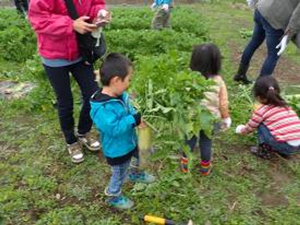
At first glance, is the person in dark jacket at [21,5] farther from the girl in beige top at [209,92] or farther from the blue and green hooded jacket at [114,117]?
the blue and green hooded jacket at [114,117]

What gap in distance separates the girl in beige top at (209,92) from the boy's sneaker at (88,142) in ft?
2.89

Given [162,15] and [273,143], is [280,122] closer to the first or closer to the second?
[273,143]

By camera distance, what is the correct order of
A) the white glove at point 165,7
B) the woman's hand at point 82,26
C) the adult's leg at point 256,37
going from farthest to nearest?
the white glove at point 165,7 < the adult's leg at point 256,37 < the woman's hand at point 82,26

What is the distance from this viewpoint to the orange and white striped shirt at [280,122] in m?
3.79

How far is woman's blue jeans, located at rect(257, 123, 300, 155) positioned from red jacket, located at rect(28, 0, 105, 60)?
1.89 m

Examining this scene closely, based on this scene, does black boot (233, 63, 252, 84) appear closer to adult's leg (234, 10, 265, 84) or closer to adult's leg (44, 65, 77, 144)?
adult's leg (234, 10, 265, 84)

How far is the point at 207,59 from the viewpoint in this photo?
3248 mm

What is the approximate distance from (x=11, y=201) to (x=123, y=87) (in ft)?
4.77

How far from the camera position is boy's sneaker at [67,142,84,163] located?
3865 mm

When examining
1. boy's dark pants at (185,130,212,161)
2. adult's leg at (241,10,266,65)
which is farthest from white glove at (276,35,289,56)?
boy's dark pants at (185,130,212,161)

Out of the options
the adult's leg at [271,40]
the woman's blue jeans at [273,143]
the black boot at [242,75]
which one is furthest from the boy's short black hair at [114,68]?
the black boot at [242,75]

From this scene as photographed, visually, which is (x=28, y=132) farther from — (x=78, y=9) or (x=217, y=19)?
(x=217, y=19)

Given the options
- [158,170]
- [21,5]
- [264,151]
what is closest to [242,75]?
[264,151]

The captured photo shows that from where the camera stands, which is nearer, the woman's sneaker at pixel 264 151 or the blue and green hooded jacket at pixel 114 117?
the blue and green hooded jacket at pixel 114 117
